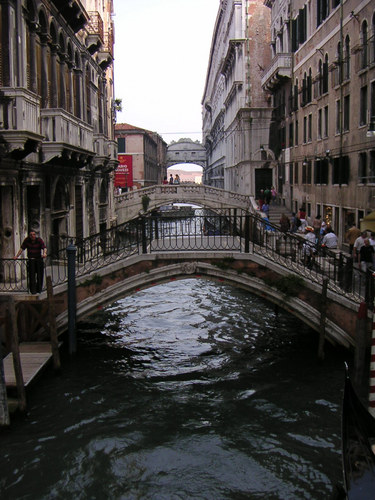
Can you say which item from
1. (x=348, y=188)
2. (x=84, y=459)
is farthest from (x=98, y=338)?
(x=348, y=188)

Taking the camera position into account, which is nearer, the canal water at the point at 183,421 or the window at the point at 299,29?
the canal water at the point at 183,421

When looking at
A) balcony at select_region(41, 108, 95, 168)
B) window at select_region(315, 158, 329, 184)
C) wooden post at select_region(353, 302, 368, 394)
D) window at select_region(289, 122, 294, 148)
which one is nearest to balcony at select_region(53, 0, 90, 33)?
balcony at select_region(41, 108, 95, 168)

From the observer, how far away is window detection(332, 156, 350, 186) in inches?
663

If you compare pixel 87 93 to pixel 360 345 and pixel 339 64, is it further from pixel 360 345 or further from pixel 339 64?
pixel 360 345

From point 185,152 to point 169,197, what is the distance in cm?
6199

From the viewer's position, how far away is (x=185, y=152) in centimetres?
8788

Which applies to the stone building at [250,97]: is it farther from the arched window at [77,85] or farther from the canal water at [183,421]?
the canal water at [183,421]

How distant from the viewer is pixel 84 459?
7402 millimetres

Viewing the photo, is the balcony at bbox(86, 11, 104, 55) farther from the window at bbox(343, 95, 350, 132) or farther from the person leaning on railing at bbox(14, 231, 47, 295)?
the person leaning on railing at bbox(14, 231, 47, 295)

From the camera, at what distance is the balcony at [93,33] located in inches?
708

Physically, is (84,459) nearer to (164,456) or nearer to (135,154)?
(164,456)

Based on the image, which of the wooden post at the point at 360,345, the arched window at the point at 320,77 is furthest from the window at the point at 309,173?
the wooden post at the point at 360,345

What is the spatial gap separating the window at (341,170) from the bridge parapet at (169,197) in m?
7.82

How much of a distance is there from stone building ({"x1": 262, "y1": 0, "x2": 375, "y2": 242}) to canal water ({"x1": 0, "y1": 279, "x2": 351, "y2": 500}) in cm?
537
